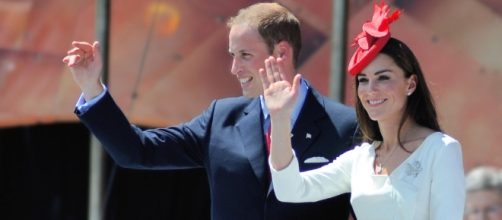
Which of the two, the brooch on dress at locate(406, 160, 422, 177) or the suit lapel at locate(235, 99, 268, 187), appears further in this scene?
the suit lapel at locate(235, 99, 268, 187)

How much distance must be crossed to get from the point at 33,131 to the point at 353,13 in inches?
82.4

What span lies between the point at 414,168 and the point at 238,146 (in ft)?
2.01

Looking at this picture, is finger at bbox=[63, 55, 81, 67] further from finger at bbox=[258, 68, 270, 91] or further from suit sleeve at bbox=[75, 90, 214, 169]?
finger at bbox=[258, 68, 270, 91]

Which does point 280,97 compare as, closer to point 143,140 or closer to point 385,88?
point 385,88

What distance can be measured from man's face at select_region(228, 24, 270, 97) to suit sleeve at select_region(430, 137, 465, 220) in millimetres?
598

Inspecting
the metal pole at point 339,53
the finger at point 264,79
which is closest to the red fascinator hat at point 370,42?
the finger at point 264,79

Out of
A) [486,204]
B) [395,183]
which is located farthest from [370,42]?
[486,204]

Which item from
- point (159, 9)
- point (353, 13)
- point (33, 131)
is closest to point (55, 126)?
point (33, 131)

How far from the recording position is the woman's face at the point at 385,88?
2568 mm

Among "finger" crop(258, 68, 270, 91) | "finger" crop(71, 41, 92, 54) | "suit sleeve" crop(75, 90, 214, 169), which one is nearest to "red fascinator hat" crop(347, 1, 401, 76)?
"finger" crop(258, 68, 270, 91)

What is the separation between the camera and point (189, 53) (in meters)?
5.29

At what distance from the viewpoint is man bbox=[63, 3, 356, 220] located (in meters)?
2.85

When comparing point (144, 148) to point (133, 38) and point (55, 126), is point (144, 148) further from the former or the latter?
point (55, 126)

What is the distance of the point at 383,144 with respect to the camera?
2.65 metres
